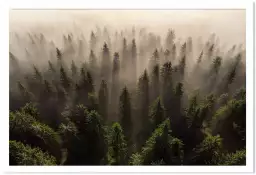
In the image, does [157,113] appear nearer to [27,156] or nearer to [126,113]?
[126,113]

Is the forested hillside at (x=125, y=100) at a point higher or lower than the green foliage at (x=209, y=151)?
higher

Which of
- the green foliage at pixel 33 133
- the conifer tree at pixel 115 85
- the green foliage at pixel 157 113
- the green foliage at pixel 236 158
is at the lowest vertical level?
the green foliage at pixel 236 158

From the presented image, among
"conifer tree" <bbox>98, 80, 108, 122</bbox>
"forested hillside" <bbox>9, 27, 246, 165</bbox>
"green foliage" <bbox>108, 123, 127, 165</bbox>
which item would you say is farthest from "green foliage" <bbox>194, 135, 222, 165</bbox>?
"conifer tree" <bbox>98, 80, 108, 122</bbox>

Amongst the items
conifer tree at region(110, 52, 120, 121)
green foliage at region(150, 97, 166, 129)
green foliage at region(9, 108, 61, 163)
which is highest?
conifer tree at region(110, 52, 120, 121)

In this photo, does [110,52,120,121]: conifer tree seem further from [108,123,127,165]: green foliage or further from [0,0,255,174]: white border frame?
[0,0,255,174]: white border frame

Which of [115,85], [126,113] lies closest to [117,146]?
[126,113]

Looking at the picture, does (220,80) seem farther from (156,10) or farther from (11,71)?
(11,71)
